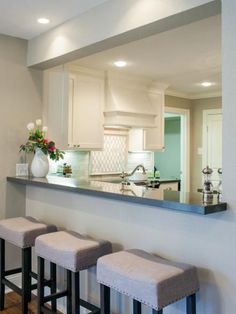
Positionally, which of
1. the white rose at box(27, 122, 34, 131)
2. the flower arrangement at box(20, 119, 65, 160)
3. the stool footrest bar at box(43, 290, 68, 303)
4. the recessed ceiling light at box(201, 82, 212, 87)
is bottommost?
the stool footrest bar at box(43, 290, 68, 303)

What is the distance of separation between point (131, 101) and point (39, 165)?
2.30 meters

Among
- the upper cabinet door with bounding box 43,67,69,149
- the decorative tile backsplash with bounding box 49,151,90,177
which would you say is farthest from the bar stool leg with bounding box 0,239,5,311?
the decorative tile backsplash with bounding box 49,151,90,177

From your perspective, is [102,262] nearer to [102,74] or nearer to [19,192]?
[19,192]

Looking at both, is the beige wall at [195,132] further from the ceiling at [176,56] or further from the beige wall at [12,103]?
the beige wall at [12,103]

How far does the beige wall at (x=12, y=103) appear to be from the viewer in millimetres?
3305

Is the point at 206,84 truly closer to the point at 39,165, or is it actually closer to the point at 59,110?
the point at 59,110

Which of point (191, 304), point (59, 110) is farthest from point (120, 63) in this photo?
point (191, 304)

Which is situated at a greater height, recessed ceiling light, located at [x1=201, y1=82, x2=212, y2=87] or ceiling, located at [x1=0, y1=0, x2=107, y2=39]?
recessed ceiling light, located at [x1=201, y1=82, x2=212, y2=87]

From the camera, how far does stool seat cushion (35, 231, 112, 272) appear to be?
213cm

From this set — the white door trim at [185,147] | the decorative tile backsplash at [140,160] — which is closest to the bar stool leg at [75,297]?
the decorative tile backsplash at [140,160]

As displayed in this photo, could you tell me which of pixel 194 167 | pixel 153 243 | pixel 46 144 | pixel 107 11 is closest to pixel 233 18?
pixel 107 11

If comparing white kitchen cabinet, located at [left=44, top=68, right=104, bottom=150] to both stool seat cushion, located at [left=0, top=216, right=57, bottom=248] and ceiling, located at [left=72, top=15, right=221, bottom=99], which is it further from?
stool seat cushion, located at [left=0, top=216, right=57, bottom=248]

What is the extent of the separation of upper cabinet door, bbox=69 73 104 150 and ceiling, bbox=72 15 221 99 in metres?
0.25

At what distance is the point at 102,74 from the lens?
4.91 m
